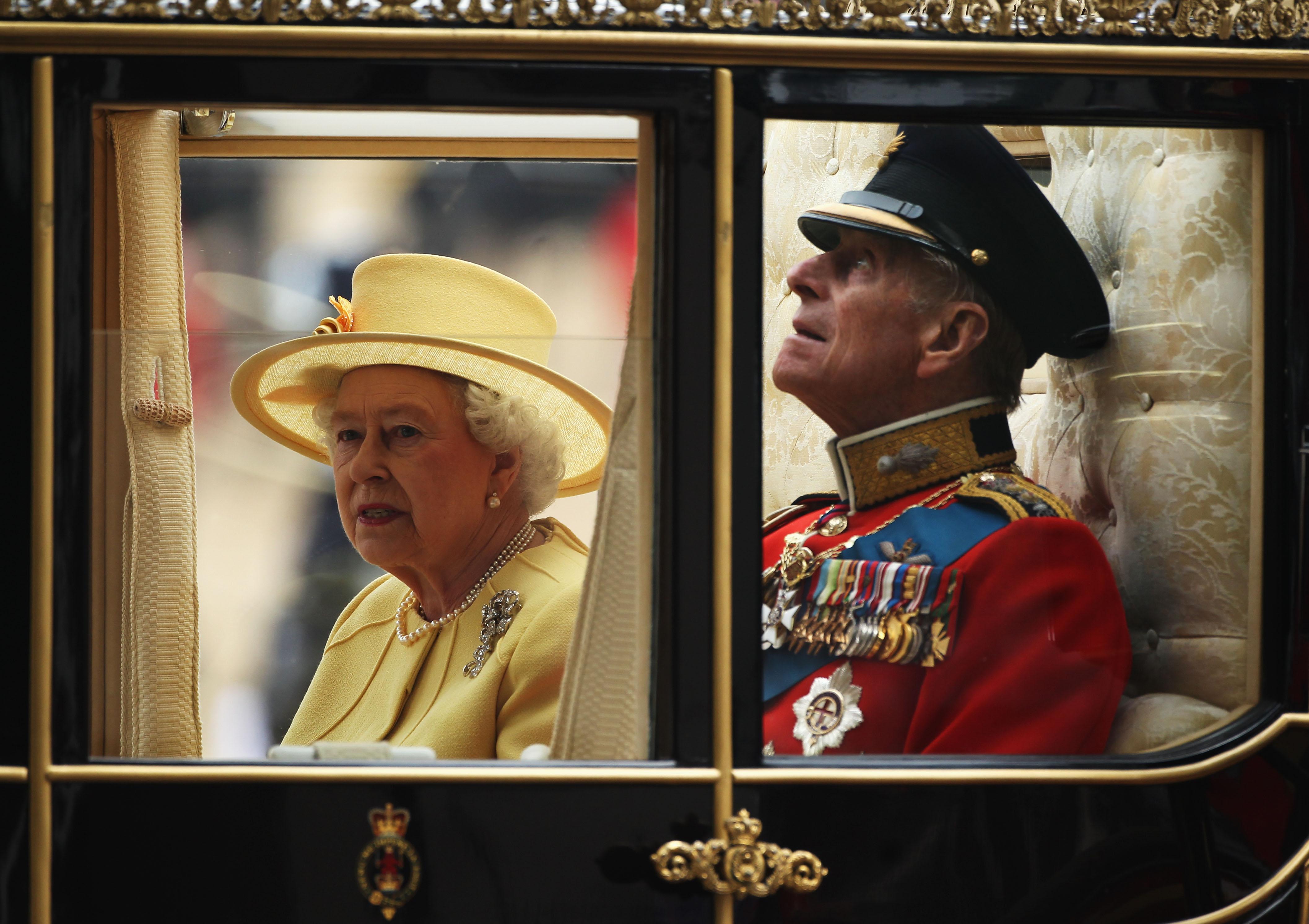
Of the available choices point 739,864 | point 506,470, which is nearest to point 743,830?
point 739,864

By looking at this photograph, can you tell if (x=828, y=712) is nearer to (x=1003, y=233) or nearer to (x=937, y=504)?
(x=937, y=504)

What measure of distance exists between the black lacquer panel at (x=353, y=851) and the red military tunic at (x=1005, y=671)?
0.26 meters

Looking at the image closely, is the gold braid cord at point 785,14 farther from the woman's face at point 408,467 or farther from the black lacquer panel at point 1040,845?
the black lacquer panel at point 1040,845

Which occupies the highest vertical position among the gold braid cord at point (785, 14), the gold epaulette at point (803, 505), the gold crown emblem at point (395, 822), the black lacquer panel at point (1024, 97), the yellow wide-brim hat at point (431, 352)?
the gold braid cord at point (785, 14)

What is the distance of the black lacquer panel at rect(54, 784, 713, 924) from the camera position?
156 centimetres

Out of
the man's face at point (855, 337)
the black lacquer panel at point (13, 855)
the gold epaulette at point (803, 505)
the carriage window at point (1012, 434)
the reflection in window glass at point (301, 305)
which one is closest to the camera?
the black lacquer panel at point (13, 855)

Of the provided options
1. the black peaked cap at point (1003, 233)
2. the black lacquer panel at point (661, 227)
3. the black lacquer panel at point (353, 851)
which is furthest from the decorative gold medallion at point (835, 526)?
the black lacquer panel at point (353, 851)

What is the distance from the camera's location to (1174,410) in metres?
1.87

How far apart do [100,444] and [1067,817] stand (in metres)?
1.43

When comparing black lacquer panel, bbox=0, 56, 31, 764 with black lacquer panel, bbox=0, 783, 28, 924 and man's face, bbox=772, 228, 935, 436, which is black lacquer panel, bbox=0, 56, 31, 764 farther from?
man's face, bbox=772, 228, 935, 436

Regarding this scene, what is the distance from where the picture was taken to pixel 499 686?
2.03 meters

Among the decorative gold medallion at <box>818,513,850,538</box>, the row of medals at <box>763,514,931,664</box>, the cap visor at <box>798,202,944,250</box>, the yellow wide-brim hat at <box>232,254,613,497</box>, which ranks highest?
the cap visor at <box>798,202,944,250</box>

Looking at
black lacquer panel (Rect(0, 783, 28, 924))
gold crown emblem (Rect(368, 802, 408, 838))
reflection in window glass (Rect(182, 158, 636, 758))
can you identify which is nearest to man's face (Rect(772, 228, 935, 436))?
reflection in window glass (Rect(182, 158, 636, 758))

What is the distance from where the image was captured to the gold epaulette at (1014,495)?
1.90 m
